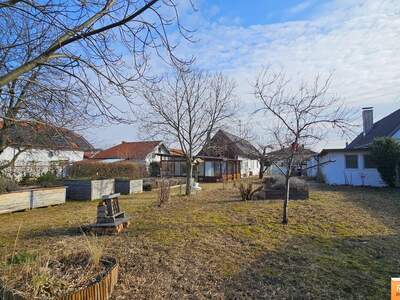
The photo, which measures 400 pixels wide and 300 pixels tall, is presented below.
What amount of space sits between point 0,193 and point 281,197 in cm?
1077

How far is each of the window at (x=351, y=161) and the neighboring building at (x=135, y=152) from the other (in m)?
20.0

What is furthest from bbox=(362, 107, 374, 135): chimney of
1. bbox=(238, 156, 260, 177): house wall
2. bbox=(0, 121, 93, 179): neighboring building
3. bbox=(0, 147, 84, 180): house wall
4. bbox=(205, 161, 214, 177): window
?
bbox=(0, 147, 84, 180): house wall

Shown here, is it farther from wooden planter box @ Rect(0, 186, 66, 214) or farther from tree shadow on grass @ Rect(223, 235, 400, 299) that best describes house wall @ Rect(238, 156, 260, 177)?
tree shadow on grass @ Rect(223, 235, 400, 299)

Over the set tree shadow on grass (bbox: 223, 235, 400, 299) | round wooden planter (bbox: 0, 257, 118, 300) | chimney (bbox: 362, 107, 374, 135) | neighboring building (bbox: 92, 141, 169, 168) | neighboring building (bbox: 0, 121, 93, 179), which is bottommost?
tree shadow on grass (bbox: 223, 235, 400, 299)

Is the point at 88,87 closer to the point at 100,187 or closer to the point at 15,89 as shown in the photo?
the point at 15,89

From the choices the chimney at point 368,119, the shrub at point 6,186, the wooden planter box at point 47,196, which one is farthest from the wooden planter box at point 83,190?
the chimney at point 368,119

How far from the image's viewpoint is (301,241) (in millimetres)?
6820

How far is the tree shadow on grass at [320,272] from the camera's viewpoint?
4262 mm

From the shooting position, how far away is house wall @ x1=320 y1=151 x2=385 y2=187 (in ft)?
67.9

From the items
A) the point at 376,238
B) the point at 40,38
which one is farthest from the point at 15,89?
the point at 376,238

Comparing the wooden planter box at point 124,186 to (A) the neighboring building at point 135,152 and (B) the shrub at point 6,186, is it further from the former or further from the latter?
(A) the neighboring building at point 135,152

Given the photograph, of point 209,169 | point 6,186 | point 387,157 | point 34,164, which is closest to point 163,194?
point 6,186

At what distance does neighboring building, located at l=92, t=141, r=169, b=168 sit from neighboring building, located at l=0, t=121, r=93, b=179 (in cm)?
880

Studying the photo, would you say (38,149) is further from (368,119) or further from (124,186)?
(368,119)
